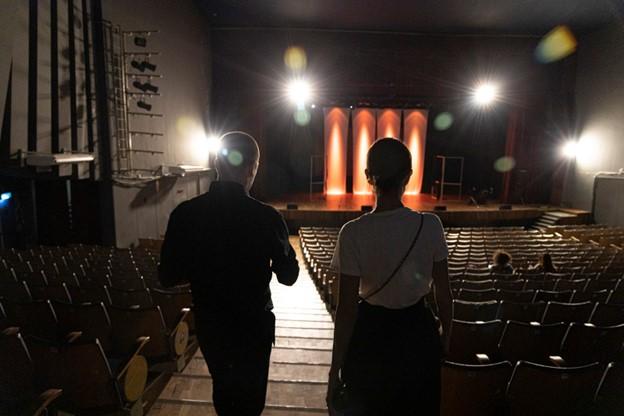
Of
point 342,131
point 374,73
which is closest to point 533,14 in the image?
point 374,73

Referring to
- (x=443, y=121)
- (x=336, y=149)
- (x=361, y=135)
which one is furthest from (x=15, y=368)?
(x=443, y=121)

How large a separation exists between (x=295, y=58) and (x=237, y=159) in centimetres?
1420

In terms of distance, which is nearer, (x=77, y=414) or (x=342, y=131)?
(x=77, y=414)

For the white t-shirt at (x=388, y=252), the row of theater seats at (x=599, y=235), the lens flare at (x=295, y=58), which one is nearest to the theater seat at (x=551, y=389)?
the white t-shirt at (x=388, y=252)

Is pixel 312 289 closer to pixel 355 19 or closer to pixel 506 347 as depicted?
pixel 506 347

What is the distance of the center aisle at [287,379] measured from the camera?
2590 mm

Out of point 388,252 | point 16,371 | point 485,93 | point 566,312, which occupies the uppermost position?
point 485,93

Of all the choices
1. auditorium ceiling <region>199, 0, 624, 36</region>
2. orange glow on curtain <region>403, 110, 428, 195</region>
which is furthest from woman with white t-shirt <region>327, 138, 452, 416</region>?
orange glow on curtain <region>403, 110, 428, 195</region>

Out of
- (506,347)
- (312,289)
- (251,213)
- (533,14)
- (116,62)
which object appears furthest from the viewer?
(533,14)

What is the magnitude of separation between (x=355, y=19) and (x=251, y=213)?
45.4 ft

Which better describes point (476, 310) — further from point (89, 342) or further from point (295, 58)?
point (295, 58)

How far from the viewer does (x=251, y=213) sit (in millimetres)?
1688

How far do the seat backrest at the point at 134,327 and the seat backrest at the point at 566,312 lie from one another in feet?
10.4

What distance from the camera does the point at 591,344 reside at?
9.22 ft
